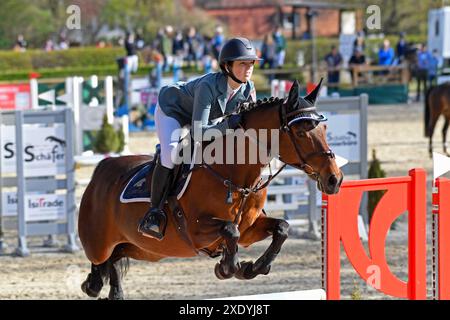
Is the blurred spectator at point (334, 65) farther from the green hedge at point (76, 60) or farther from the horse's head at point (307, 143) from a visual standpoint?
the horse's head at point (307, 143)

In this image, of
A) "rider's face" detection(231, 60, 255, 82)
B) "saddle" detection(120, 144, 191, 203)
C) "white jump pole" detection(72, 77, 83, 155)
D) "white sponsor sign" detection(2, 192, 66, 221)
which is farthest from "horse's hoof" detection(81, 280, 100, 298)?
"white jump pole" detection(72, 77, 83, 155)

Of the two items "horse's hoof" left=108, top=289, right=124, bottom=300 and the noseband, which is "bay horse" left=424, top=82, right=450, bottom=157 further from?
the noseband

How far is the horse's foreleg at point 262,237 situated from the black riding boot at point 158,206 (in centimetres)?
55

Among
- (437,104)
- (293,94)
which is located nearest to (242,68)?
(293,94)

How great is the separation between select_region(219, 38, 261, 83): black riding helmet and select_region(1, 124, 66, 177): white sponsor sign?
4.94 meters

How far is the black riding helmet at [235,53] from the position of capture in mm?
6266

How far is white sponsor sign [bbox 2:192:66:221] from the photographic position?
11.1 m

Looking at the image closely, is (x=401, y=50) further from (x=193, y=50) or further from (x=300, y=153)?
(x=300, y=153)

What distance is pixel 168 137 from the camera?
675 centimetres

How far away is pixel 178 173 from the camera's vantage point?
6.78 meters

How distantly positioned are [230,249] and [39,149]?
524cm

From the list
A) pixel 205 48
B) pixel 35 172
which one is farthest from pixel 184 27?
pixel 35 172

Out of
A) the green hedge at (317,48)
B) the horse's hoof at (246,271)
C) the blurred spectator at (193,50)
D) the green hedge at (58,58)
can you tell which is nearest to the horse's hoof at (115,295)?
the horse's hoof at (246,271)
